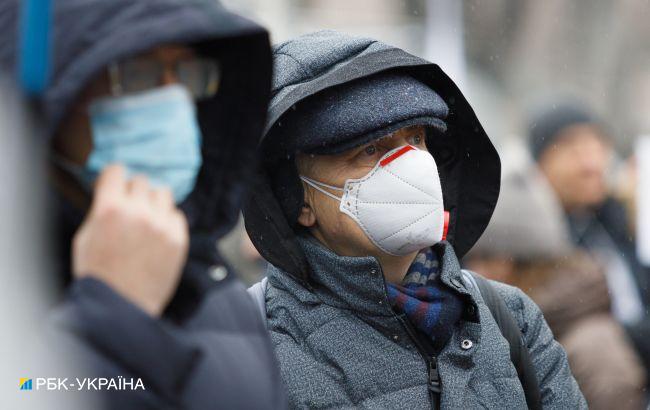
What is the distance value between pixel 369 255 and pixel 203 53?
0.95 metres

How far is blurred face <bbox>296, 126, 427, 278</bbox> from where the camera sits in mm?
3100

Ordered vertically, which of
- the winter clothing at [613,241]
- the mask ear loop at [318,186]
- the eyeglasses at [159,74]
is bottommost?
the winter clothing at [613,241]

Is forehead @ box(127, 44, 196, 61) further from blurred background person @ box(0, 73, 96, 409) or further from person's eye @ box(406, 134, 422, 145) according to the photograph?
person's eye @ box(406, 134, 422, 145)

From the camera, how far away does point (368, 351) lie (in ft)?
9.71

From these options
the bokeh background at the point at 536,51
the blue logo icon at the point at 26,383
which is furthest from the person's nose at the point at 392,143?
the bokeh background at the point at 536,51

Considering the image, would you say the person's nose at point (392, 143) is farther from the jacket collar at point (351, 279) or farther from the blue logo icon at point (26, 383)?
the blue logo icon at point (26, 383)

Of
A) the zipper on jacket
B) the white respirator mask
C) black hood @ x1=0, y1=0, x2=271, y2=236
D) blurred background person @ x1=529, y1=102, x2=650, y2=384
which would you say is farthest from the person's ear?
blurred background person @ x1=529, y1=102, x2=650, y2=384

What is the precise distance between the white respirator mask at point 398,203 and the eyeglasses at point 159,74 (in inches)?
33.1

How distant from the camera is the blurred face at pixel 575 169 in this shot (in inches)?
229

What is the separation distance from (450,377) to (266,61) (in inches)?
40.5

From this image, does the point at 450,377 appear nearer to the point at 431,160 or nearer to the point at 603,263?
Result: the point at 431,160

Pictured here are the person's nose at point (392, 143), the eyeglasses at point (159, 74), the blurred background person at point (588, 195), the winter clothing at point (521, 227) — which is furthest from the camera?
the blurred background person at point (588, 195)

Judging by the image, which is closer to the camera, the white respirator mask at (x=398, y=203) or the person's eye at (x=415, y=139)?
the white respirator mask at (x=398, y=203)

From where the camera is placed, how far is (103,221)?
1.91 m
